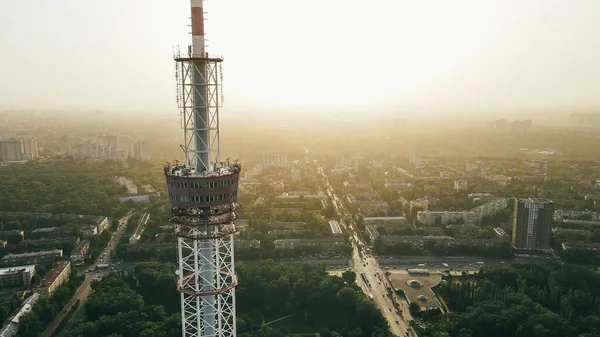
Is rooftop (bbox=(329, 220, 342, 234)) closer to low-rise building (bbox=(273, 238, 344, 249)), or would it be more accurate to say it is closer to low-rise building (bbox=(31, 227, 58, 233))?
low-rise building (bbox=(273, 238, 344, 249))

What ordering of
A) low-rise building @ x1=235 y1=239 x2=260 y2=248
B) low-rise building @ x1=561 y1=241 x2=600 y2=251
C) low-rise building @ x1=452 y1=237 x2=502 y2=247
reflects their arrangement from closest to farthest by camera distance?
low-rise building @ x1=561 y1=241 x2=600 y2=251 < low-rise building @ x1=235 y1=239 x2=260 y2=248 < low-rise building @ x1=452 y1=237 x2=502 y2=247

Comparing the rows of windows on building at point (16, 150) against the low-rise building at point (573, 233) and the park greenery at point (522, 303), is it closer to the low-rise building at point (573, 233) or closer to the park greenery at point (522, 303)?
the park greenery at point (522, 303)

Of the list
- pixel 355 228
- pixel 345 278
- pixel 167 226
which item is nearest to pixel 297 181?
pixel 355 228

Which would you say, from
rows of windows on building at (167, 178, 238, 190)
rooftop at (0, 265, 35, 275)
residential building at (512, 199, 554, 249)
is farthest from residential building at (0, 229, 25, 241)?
residential building at (512, 199, 554, 249)

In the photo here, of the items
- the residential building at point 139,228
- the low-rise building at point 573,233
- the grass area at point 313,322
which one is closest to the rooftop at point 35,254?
the residential building at point 139,228

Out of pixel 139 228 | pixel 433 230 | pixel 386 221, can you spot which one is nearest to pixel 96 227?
pixel 139 228

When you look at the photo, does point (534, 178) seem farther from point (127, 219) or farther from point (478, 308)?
point (127, 219)
